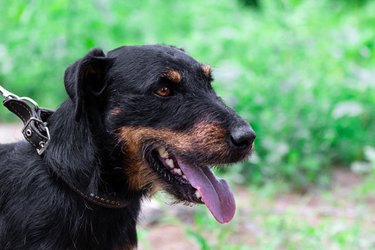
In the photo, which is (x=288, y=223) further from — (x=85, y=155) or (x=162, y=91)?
(x=85, y=155)

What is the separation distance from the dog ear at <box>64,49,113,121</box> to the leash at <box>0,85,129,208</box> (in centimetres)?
26

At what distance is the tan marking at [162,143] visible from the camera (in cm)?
384

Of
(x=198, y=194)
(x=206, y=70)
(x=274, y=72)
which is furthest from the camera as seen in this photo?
(x=274, y=72)

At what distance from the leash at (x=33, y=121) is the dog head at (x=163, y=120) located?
0.89 ft

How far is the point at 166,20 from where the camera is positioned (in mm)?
12445

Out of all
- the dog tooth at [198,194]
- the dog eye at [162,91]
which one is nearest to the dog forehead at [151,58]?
the dog eye at [162,91]

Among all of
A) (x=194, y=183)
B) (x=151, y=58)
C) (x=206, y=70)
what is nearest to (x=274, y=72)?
(x=206, y=70)

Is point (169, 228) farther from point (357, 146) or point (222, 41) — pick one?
point (222, 41)

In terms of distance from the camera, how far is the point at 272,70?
869cm

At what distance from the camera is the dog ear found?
3.82 m

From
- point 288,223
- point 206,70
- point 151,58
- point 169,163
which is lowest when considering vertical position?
point 169,163

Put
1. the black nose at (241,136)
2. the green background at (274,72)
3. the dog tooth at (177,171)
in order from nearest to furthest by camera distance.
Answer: the black nose at (241,136), the dog tooth at (177,171), the green background at (274,72)

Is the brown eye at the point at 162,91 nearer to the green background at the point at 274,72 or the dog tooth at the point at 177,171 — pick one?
the dog tooth at the point at 177,171

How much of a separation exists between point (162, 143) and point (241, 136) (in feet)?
1.50
